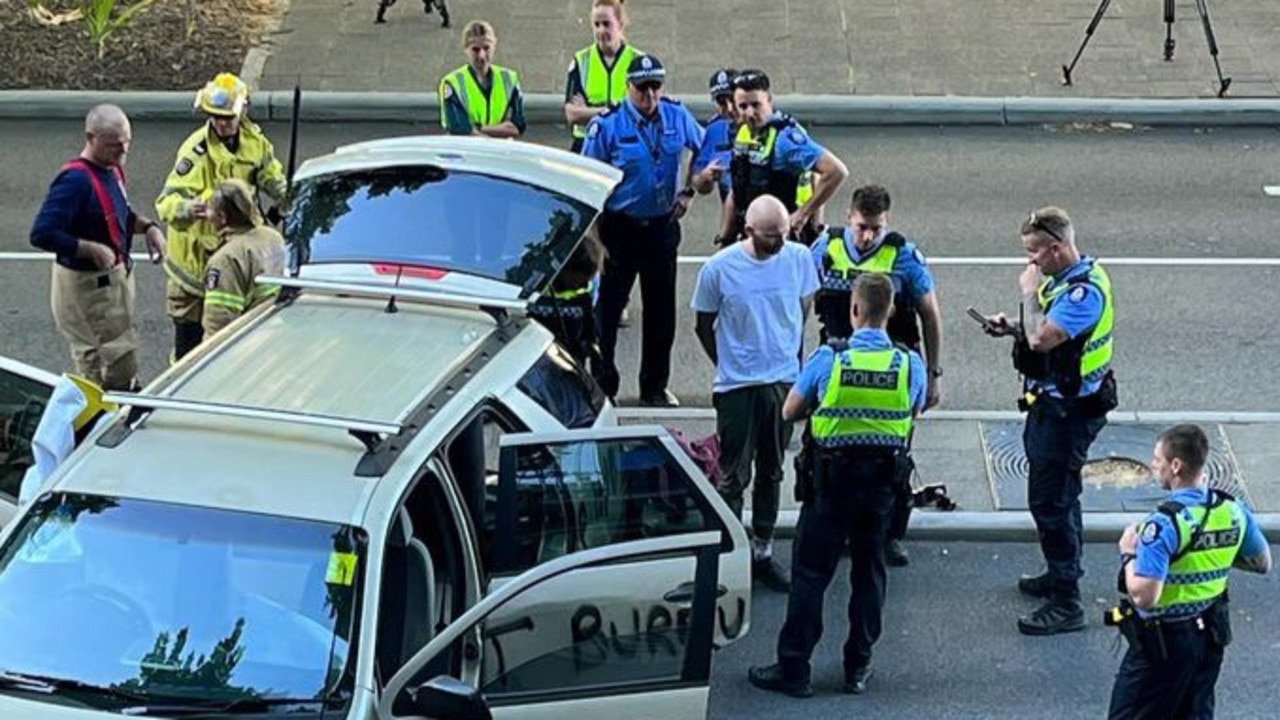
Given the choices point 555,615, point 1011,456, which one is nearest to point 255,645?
point 555,615

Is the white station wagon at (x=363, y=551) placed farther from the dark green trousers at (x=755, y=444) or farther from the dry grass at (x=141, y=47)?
the dry grass at (x=141, y=47)

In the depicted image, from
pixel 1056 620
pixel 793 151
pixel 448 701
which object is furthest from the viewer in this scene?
pixel 793 151

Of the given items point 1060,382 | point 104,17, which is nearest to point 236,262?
point 1060,382

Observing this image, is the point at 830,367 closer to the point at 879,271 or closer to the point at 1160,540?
the point at 879,271

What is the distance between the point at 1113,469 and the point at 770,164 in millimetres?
2434

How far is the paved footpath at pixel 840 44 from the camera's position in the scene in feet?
56.7

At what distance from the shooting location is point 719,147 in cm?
1135

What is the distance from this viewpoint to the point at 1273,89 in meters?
17.2

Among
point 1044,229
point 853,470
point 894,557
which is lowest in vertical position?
point 894,557

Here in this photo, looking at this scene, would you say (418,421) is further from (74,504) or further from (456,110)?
(456,110)

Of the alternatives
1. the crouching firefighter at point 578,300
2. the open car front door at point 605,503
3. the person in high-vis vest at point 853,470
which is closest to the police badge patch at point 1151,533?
the person in high-vis vest at point 853,470

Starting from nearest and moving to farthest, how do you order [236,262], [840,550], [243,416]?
[243,416] < [840,550] < [236,262]

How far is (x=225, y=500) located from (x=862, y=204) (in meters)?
3.85

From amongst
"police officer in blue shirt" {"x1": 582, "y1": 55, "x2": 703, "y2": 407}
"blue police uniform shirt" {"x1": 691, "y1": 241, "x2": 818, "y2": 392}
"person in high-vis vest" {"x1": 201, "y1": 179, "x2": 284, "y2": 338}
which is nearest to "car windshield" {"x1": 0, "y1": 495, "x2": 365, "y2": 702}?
"person in high-vis vest" {"x1": 201, "y1": 179, "x2": 284, "y2": 338}
